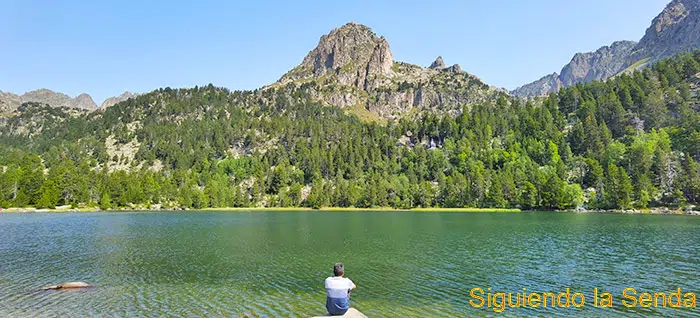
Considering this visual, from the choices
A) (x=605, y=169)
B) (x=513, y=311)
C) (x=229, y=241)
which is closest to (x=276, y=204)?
(x=229, y=241)

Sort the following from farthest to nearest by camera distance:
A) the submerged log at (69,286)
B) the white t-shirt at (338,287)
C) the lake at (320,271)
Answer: the submerged log at (69,286) < the lake at (320,271) < the white t-shirt at (338,287)

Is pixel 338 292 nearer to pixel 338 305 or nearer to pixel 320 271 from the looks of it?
pixel 338 305

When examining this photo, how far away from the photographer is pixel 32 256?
153 feet

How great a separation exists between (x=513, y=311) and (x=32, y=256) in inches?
2152

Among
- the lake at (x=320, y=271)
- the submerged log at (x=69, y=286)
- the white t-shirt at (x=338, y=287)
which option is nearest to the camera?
the white t-shirt at (x=338, y=287)

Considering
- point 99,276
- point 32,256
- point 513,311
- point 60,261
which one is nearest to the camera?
point 513,311

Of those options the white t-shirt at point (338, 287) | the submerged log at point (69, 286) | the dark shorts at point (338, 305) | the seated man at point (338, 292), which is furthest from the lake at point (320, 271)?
the white t-shirt at point (338, 287)

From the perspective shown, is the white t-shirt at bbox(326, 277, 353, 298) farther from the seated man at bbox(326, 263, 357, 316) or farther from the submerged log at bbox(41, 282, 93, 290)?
the submerged log at bbox(41, 282, 93, 290)

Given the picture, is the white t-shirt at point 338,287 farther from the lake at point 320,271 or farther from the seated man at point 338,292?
the lake at point 320,271

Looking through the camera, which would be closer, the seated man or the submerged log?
the seated man

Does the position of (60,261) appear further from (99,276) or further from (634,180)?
(634,180)

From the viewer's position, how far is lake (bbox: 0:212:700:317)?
86.2 ft

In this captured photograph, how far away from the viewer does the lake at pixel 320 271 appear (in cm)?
2627

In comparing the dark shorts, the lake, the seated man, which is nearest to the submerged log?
the lake
